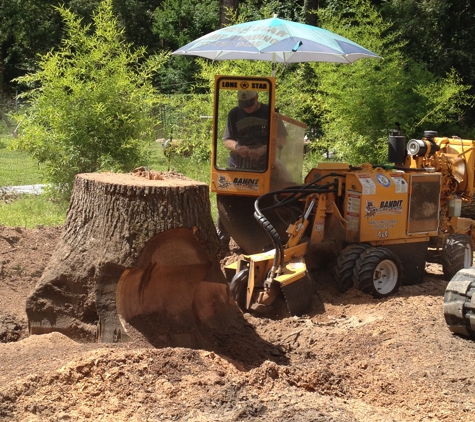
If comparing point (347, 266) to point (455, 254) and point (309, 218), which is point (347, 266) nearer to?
point (309, 218)

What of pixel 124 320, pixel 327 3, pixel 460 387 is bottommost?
pixel 460 387

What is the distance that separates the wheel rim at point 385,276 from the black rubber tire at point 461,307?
1422mm

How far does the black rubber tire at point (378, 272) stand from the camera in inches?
304

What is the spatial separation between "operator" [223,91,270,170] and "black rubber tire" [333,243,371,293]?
129 centimetres

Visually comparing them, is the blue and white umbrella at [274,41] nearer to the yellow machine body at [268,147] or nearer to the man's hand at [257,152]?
the yellow machine body at [268,147]

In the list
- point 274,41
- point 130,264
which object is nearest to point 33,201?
point 274,41

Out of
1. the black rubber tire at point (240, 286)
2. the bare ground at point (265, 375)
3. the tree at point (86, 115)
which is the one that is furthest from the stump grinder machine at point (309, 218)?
the tree at point (86, 115)

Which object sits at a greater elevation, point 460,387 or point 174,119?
point 174,119

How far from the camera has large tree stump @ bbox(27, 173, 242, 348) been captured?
5250mm

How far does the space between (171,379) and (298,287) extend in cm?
293

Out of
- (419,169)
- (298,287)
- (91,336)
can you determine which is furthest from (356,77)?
(91,336)

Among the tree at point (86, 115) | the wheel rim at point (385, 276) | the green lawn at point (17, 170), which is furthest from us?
the green lawn at point (17, 170)

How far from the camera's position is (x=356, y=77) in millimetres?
14227

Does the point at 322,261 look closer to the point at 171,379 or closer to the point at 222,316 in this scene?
the point at 222,316
